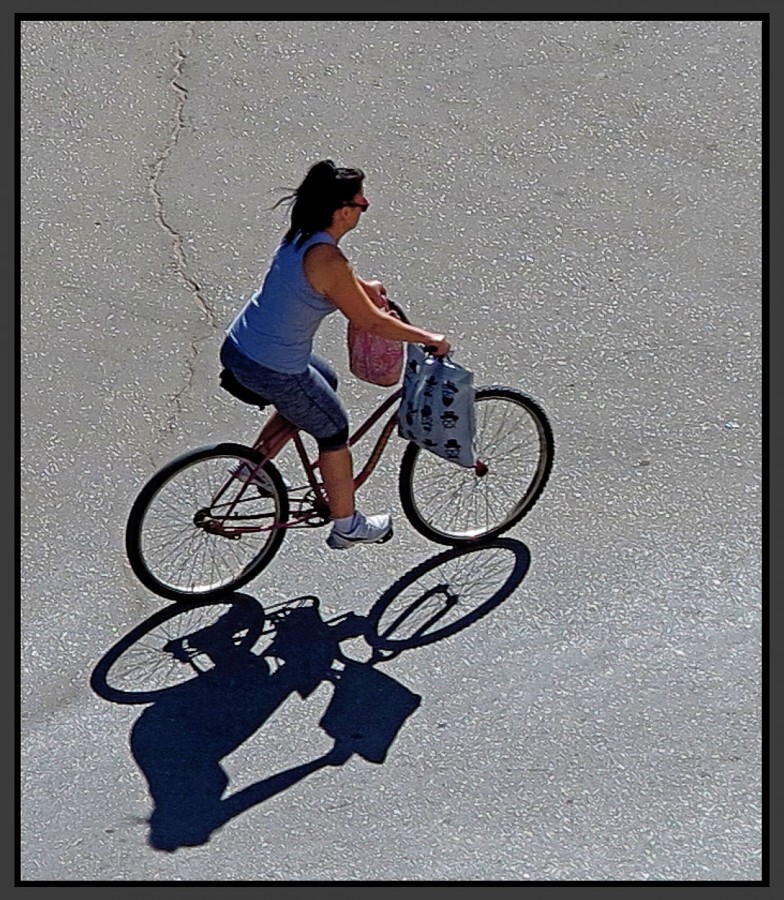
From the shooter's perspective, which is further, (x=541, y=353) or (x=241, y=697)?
(x=541, y=353)

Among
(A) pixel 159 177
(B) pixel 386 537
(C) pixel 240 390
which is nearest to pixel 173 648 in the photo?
(B) pixel 386 537

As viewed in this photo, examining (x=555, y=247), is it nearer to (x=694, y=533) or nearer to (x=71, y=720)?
(x=694, y=533)

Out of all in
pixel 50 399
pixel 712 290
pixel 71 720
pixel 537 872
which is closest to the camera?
pixel 537 872

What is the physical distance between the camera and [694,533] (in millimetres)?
6703

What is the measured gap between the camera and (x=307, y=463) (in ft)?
20.5

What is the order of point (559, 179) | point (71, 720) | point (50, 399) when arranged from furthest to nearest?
point (559, 179) < point (50, 399) < point (71, 720)

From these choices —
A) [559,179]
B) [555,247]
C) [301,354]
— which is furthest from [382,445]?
[559,179]

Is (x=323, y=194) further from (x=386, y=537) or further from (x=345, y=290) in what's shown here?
(x=386, y=537)

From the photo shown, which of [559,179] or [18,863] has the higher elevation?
[559,179]

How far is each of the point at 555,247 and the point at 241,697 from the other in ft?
10.9

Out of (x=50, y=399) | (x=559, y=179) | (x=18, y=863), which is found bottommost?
(x=18, y=863)

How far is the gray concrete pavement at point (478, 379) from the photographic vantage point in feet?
18.5

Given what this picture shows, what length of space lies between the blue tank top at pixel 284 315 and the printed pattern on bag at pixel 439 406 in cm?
48

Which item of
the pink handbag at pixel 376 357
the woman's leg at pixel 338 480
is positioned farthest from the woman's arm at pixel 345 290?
the woman's leg at pixel 338 480
